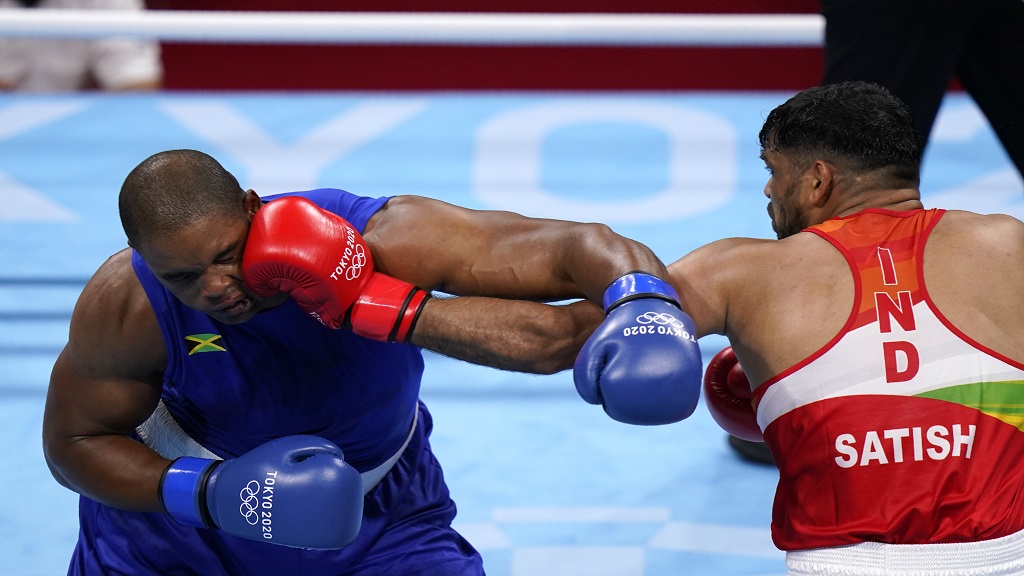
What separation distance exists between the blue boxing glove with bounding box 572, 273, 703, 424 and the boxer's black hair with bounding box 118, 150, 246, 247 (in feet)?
2.22

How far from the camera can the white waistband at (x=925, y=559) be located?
1915mm

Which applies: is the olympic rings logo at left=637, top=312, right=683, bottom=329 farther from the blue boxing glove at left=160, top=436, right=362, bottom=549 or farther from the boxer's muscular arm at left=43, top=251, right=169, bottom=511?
the boxer's muscular arm at left=43, top=251, right=169, bottom=511

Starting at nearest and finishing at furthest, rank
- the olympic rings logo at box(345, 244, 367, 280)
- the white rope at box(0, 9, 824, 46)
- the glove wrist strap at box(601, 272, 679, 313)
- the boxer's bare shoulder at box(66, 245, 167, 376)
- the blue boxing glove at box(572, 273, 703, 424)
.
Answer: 1. the blue boxing glove at box(572, 273, 703, 424)
2. the glove wrist strap at box(601, 272, 679, 313)
3. the olympic rings logo at box(345, 244, 367, 280)
4. the boxer's bare shoulder at box(66, 245, 167, 376)
5. the white rope at box(0, 9, 824, 46)

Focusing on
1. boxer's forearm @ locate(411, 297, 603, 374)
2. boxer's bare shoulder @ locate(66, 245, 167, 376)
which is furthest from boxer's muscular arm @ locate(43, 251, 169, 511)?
boxer's forearm @ locate(411, 297, 603, 374)

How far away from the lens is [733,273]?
6.80ft

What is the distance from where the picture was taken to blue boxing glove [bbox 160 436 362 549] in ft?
6.70

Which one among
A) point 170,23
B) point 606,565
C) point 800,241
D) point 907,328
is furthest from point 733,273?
point 170,23

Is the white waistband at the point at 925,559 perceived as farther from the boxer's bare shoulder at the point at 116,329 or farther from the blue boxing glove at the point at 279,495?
the boxer's bare shoulder at the point at 116,329

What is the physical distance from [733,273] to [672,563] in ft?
3.73

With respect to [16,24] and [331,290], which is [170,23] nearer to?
[16,24]

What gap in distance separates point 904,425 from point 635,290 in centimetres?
48

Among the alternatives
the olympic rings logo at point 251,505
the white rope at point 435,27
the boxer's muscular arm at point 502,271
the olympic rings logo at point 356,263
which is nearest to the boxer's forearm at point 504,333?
the boxer's muscular arm at point 502,271

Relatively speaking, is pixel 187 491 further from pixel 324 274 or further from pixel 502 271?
pixel 502 271

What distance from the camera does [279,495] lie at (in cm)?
204
